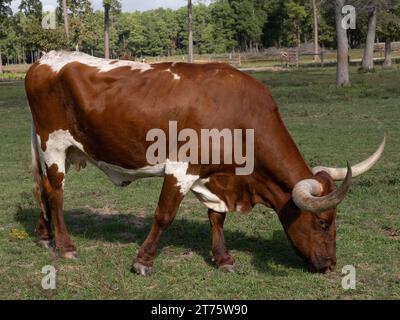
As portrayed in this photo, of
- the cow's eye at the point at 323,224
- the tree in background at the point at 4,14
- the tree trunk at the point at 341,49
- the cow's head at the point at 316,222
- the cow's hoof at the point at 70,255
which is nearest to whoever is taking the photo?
the cow's head at the point at 316,222

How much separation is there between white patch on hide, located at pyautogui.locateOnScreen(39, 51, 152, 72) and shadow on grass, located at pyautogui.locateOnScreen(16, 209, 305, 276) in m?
1.94

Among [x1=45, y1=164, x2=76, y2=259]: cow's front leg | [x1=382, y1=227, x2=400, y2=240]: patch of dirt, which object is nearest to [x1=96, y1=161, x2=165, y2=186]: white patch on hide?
[x1=45, y1=164, x2=76, y2=259]: cow's front leg

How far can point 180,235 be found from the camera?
6.85 meters

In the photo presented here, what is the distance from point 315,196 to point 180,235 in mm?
2219

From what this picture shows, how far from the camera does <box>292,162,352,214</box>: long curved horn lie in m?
4.77

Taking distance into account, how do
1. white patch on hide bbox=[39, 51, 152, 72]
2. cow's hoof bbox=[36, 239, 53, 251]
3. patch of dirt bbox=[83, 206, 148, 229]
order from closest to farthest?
white patch on hide bbox=[39, 51, 152, 72] → cow's hoof bbox=[36, 239, 53, 251] → patch of dirt bbox=[83, 206, 148, 229]

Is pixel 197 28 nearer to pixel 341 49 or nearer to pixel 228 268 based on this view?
pixel 341 49

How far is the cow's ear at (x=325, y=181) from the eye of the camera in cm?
517

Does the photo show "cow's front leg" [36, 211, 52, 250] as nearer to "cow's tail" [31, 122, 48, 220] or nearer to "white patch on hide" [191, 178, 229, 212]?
"cow's tail" [31, 122, 48, 220]

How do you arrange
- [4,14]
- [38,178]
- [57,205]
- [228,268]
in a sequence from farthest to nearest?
[4,14] < [38,178] < [57,205] < [228,268]

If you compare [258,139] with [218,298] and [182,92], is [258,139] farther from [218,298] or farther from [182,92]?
[218,298]

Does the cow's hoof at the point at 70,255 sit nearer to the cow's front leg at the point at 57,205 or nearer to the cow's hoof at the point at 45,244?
the cow's front leg at the point at 57,205

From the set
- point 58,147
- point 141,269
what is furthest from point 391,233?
point 58,147

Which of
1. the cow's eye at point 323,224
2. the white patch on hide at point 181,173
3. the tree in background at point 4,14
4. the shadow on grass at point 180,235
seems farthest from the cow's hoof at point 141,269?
the tree in background at point 4,14
